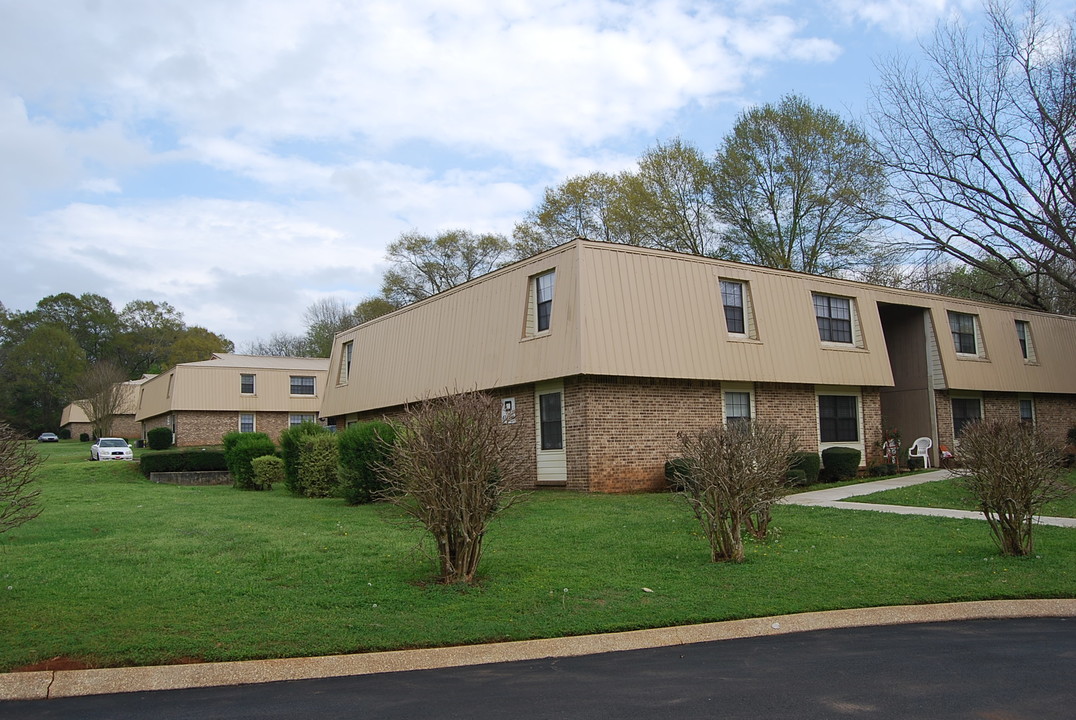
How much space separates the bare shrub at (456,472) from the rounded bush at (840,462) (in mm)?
14245

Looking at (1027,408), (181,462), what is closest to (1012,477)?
(1027,408)

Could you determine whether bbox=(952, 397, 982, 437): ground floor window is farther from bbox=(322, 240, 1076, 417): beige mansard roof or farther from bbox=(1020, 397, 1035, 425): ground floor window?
bbox=(1020, 397, 1035, 425): ground floor window

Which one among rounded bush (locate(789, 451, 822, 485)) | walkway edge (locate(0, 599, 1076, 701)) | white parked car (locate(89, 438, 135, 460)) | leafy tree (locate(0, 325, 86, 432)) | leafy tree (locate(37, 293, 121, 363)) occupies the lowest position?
walkway edge (locate(0, 599, 1076, 701))

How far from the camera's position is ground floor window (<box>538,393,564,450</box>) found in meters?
18.0

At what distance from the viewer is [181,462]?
26.3m

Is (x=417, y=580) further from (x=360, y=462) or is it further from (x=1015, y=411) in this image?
(x=1015, y=411)

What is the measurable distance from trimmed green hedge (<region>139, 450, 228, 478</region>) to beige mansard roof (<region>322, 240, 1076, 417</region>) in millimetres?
4659

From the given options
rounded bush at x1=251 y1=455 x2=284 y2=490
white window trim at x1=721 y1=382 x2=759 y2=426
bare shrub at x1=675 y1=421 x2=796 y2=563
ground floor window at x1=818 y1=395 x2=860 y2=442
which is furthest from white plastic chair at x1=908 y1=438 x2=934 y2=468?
rounded bush at x1=251 y1=455 x2=284 y2=490

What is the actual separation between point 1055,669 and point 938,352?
64.5ft

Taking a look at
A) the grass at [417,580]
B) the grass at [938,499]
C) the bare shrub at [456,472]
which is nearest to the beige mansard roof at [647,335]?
the grass at [938,499]

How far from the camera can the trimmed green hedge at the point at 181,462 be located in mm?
26234

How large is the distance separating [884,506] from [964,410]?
39.6ft

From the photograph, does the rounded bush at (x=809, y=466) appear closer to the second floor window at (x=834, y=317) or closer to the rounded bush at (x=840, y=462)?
the rounded bush at (x=840, y=462)

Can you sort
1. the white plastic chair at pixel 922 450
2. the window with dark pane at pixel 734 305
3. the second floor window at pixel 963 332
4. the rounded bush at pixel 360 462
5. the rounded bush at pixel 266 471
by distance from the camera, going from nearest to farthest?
the rounded bush at pixel 360 462
the window with dark pane at pixel 734 305
the rounded bush at pixel 266 471
the white plastic chair at pixel 922 450
the second floor window at pixel 963 332
